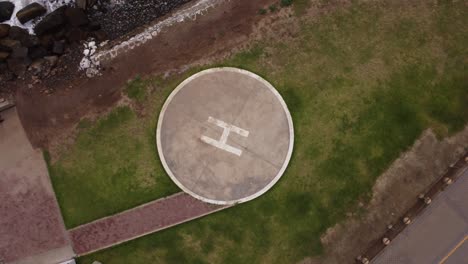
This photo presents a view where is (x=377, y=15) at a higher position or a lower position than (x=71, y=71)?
higher

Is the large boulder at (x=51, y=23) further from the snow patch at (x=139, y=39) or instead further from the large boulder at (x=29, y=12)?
the snow patch at (x=139, y=39)

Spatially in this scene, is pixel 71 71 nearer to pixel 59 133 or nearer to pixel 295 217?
pixel 59 133

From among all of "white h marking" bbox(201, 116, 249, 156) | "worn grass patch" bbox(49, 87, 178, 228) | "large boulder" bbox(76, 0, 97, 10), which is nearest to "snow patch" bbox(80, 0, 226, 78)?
"worn grass patch" bbox(49, 87, 178, 228)

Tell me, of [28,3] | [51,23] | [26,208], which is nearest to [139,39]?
[51,23]

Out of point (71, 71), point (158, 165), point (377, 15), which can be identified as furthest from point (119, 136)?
point (377, 15)

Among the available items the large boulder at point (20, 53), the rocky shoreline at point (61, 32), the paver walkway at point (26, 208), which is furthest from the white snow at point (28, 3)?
the paver walkway at point (26, 208)

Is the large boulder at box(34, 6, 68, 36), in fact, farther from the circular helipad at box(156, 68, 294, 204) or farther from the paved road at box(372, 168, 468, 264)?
the paved road at box(372, 168, 468, 264)
